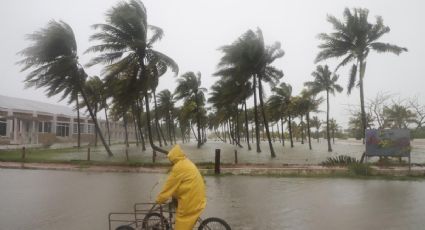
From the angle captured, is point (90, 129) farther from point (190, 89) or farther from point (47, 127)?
point (190, 89)

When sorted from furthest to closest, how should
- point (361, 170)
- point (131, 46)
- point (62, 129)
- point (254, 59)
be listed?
point (62, 129) < point (254, 59) < point (131, 46) < point (361, 170)

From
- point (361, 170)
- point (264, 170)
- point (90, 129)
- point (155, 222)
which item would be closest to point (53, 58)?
point (264, 170)

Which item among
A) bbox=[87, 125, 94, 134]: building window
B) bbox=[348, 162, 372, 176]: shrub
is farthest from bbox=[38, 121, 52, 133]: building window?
bbox=[348, 162, 372, 176]: shrub

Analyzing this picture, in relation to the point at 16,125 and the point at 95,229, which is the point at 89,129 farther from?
the point at 95,229

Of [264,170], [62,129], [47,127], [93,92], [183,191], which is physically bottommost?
[264,170]

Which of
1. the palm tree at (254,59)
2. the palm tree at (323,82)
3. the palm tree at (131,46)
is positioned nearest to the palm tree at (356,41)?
the palm tree at (254,59)

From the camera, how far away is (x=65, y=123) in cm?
5906

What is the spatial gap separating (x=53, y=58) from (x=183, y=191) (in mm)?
25982

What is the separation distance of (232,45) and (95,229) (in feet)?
87.4

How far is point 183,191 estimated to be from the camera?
17.7 feet

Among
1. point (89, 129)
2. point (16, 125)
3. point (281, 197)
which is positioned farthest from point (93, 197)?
point (89, 129)

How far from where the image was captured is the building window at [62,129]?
56688mm

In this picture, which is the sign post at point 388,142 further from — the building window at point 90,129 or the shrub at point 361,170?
the building window at point 90,129

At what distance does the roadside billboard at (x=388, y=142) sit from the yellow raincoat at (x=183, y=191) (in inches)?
633
